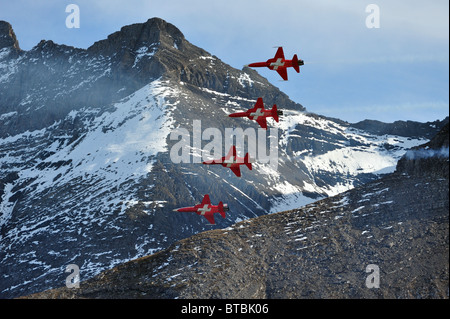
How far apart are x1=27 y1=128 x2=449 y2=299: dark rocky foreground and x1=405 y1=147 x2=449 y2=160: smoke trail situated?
1.91 metres

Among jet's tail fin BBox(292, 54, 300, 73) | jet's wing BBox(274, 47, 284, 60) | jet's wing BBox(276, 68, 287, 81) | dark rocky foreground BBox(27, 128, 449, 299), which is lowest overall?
dark rocky foreground BBox(27, 128, 449, 299)

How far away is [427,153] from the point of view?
489 feet

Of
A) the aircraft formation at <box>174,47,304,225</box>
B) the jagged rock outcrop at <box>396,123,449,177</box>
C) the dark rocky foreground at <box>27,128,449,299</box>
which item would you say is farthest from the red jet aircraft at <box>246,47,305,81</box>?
the jagged rock outcrop at <box>396,123,449,177</box>

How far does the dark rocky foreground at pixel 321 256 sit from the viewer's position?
119750mm

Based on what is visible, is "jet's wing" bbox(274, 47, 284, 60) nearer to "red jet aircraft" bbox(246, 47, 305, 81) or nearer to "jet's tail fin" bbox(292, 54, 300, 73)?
"red jet aircraft" bbox(246, 47, 305, 81)

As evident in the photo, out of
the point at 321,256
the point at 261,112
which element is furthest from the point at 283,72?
the point at 321,256

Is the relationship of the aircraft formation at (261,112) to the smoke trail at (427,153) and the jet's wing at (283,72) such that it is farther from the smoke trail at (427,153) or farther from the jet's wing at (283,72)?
the smoke trail at (427,153)

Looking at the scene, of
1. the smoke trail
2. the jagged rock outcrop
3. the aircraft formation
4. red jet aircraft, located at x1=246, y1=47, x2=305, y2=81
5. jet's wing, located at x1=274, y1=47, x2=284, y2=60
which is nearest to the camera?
the aircraft formation

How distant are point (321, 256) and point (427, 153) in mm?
39695

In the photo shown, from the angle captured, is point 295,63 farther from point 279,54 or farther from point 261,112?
point 261,112

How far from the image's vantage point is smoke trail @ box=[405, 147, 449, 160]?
14275 cm
